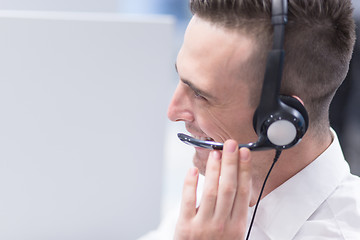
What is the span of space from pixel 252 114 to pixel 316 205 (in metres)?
0.23

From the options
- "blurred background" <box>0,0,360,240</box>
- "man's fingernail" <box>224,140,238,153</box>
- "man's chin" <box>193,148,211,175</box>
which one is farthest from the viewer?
"blurred background" <box>0,0,360,240</box>

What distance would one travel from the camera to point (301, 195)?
3.42 feet

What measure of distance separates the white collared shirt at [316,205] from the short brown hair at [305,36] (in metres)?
0.13

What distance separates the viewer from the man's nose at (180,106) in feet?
3.49

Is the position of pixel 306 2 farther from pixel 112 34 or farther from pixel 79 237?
pixel 79 237

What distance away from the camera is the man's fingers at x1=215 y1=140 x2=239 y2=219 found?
35.0 inches

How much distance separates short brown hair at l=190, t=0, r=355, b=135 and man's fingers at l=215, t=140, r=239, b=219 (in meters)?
0.16

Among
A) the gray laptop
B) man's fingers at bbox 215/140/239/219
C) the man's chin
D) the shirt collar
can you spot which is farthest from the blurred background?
man's fingers at bbox 215/140/239/219

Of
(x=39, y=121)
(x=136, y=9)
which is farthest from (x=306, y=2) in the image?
(x=136, y=9)

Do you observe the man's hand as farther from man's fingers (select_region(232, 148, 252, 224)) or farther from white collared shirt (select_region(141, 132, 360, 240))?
white collared shirt (select_region(141, 132, 360, 240))

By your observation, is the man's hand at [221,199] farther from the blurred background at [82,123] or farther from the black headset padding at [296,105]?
the blurred background at [82,123]

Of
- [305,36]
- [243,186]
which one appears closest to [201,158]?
[243,186]

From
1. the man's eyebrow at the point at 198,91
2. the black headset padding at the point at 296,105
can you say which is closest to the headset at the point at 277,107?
the black headset padding at the point at 296,105

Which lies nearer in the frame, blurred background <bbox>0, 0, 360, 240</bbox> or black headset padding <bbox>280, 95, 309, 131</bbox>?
black headset padding <bbox>280, 95, 309, 131</bbox>
